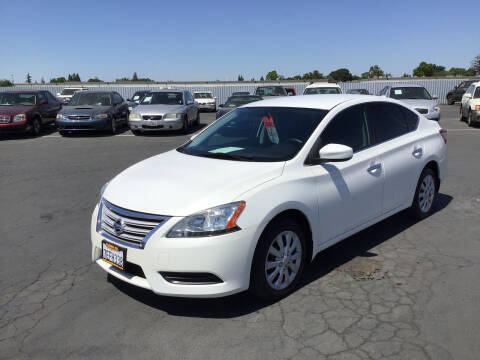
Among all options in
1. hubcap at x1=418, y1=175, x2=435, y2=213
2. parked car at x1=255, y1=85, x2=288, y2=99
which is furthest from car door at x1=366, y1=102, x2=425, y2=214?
parked car at x1=255, y1=85, x2=288, y2=99

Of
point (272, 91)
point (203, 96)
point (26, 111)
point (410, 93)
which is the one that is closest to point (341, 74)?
point (203, 96)

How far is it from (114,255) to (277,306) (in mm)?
1360

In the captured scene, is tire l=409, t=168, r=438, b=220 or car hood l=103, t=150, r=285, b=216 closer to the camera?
car hood l=103, t=150, r=285, b=216

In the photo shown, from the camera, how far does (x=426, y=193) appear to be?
564 cm

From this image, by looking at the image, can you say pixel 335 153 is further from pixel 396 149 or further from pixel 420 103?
pixel 420 103

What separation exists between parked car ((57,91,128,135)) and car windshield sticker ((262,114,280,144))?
11.8m

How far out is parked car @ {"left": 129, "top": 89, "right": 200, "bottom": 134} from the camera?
1525 cm

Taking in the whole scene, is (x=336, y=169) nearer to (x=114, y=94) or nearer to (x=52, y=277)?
(x=52, y=277)

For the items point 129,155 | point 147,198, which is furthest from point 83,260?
point 129,155

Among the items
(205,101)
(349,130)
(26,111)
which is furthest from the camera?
(205,101)

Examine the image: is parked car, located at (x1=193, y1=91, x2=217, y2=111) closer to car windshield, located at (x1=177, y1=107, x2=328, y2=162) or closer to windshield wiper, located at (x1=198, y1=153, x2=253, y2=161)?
car windshield, located at (x1=177, y1=107, x2=328, y2=162)

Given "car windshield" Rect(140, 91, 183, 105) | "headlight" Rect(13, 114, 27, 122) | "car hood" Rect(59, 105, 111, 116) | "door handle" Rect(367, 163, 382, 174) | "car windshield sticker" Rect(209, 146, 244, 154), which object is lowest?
"door handle" Rect(367, 163, 382, 174)

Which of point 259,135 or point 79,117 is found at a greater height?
point 259,135

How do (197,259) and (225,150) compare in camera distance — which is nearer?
(197,259)
